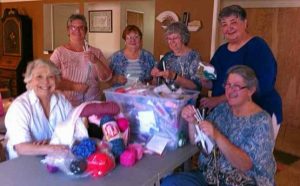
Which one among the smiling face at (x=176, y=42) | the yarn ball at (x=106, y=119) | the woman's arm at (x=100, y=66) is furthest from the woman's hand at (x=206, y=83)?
the yarn ball at (x=106, y=119)

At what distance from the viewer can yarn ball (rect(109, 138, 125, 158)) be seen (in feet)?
4.23

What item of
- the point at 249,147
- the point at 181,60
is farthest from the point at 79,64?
the point at 249,147

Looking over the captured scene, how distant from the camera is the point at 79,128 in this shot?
1.34 meters

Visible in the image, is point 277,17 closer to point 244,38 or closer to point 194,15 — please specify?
point 194,15

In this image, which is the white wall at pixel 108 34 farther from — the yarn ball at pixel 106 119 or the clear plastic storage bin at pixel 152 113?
the yarn ball at pixel 106 119

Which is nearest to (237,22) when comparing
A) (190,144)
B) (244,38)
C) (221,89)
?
(244,38)

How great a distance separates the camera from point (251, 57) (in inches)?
66.5

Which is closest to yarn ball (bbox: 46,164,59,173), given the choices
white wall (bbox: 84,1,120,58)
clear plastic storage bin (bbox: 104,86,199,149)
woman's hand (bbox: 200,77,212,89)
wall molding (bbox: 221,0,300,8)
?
clear plastic storage bin (bbox: 104,86,199,149)

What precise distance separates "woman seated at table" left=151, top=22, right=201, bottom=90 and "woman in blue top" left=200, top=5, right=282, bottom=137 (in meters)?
0.20

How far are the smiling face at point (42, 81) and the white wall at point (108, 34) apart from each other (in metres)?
3.73

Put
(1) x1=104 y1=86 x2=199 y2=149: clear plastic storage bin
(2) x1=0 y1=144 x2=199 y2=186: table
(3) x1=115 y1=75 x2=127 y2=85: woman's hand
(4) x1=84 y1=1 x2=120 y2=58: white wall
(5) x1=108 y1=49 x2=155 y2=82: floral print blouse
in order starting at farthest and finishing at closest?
(4) x1=84 y1=1 x2=120 y2=58: white wall < (5) x1=108 y1=49 x2=155 y2=82: floral print blouse < (3) x1=115 y1=75 x2=127 y2=85: woman's hand < (1) x1=104 y1=86 x2=199 y2=149: clear plastic storage bin < (2) x1=0 y1=144 x2=199 y2=186: table

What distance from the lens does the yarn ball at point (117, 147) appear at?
50.8 inches

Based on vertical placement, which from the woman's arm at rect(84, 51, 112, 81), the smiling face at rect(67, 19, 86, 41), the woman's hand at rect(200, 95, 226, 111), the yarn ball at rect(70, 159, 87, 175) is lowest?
the yarn ball at rect(70, 159, 87, 175)

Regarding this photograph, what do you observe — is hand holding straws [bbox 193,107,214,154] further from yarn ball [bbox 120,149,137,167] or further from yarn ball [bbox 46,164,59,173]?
yarn ball [bbox 46,164,59,173]
